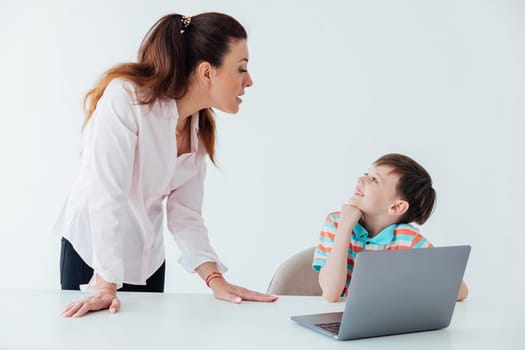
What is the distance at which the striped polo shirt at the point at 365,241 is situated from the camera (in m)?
1.72

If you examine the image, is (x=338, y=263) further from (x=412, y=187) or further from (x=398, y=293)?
(x=398, y=293)

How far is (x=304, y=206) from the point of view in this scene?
3297 millimetres

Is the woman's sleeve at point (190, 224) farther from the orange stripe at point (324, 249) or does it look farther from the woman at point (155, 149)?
the orange stripe at point (324, 249)

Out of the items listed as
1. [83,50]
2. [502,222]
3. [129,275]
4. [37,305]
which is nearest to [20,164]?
[83,50]

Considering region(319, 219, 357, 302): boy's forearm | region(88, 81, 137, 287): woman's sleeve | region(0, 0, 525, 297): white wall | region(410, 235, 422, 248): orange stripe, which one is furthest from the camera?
region(0, 0, 525, 297): white wall

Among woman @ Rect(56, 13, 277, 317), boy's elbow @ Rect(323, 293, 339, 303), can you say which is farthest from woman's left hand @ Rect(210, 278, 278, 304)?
boy's elbow @ Rect(323, 293, 339, 303)

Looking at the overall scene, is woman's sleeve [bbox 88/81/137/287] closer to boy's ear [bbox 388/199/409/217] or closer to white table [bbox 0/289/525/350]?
white table [bbox 0/289/525/350]

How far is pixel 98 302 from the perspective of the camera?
4.37 ft

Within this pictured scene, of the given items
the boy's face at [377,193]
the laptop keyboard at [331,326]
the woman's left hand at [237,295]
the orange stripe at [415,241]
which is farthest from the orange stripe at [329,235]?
the laptop keyboard at [331,326]

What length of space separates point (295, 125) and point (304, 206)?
16.4 inches

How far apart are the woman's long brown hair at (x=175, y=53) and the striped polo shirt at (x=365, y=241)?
21.7 inches

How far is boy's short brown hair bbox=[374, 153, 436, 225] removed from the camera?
1.77 metres

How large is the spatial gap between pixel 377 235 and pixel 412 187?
17cm

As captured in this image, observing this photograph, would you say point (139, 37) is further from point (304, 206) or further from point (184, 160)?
point (184, 160)
